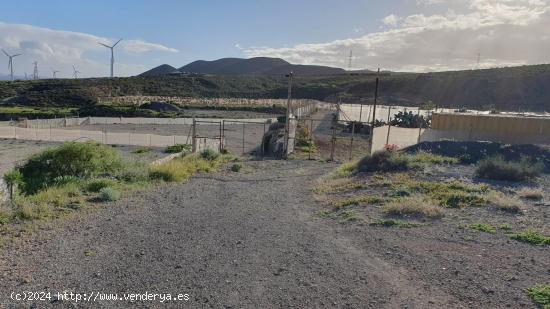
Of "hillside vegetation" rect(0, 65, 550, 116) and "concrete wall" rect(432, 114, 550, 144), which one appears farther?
"hillside vegetation" rect(0, 65, 550, 116)

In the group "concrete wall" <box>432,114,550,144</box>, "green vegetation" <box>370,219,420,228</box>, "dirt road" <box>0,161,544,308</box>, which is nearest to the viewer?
"dirt road" <box>0,161,544,308</box>

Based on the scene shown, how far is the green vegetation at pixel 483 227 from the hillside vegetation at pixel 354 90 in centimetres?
6052

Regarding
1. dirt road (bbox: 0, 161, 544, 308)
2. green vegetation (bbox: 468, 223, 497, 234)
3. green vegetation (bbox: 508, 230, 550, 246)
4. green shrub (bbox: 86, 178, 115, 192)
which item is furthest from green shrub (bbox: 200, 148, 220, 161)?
green vegetation (bbox: 508, 230, 550, 246)

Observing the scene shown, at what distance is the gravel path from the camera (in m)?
6.42

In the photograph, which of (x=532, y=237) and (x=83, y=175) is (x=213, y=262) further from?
(x=83, y=175)

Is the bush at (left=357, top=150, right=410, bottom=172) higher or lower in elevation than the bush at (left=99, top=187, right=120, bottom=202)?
higher

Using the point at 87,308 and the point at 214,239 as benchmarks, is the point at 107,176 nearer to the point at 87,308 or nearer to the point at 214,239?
the point at 214,239

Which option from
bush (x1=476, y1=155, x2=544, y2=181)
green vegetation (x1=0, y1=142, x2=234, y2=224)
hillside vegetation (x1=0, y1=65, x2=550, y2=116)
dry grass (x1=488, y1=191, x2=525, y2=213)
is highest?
hillside vegetation (x1=0, y1=65, x2=550, y2=116)

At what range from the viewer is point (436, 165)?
1886cm

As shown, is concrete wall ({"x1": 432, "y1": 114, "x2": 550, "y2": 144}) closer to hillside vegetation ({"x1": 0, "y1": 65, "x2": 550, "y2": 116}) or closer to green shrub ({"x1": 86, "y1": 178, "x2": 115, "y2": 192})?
green shrub ({"x1": 86, "y1": 178, "x2": 115, "y2": 192})

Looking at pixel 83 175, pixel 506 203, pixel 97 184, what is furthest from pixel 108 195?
pixel 506 203

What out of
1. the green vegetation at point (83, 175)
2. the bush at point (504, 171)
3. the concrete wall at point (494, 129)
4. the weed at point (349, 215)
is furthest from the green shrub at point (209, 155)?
the concrete wall at point (494, 129)

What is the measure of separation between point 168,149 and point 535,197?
2157cm

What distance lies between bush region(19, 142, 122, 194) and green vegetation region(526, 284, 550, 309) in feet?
48.5
